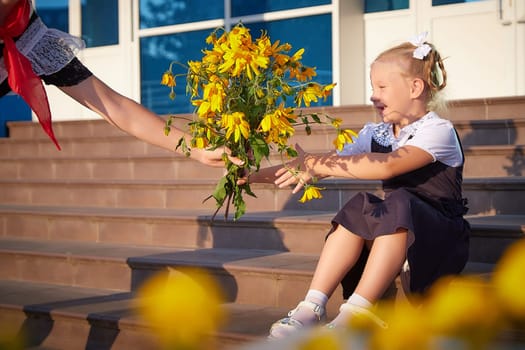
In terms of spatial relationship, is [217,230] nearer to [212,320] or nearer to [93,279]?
[93,279]

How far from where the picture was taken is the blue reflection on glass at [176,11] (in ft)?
25.1

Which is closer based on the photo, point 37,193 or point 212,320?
point 212,320

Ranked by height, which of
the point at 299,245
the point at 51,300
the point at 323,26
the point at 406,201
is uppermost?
the point at 323,26

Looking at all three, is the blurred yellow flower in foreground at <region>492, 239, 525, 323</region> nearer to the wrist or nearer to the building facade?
the wrist

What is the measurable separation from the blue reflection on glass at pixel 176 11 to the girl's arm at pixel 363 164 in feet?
17.0

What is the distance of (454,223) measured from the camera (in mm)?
2783

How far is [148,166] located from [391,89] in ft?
9.73

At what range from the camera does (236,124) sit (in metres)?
2.09

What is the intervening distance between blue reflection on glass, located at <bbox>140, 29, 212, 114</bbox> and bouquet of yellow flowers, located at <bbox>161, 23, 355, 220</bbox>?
5.39 m

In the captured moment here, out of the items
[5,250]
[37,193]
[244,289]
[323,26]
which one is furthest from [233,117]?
[323,26]

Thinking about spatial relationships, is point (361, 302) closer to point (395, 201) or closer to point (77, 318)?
point (395, 201)

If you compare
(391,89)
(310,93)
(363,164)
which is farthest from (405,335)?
(391,89)

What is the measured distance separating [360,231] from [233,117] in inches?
31.0

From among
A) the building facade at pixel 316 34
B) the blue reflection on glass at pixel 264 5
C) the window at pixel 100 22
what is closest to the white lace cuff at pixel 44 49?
the building facade at pixel 316 34
